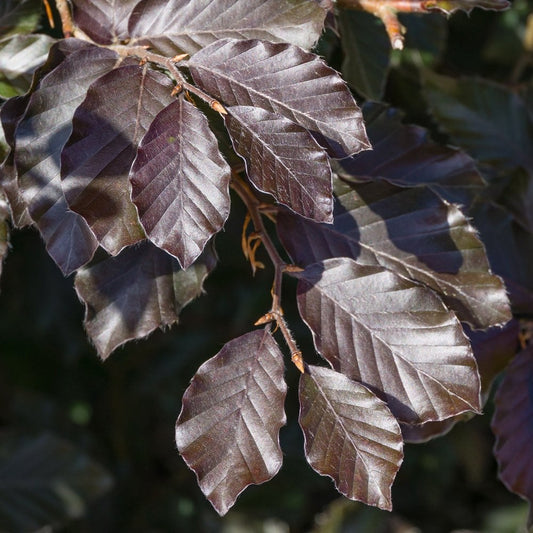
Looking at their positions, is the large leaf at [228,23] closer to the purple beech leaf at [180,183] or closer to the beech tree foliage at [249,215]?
the beech tree foliage at [249,215]

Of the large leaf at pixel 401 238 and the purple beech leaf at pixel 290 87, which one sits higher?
the purple beech leaf at pixel 290 87

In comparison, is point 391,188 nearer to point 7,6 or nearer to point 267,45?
Result: point 267,45

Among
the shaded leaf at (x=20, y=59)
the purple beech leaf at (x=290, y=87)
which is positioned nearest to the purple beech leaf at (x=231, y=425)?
the purple beech leaf at (x=290, y=87)

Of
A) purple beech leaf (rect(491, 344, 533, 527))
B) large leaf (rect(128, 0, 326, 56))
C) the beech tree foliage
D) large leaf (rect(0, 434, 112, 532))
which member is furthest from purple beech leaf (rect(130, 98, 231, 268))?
large leaf (rect(0, 434, 112, 532))

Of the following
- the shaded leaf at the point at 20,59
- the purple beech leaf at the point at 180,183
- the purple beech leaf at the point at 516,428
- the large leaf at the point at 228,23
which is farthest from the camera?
the purple beech leaf at the point at 516,428

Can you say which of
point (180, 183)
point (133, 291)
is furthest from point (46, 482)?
point (180, 183)

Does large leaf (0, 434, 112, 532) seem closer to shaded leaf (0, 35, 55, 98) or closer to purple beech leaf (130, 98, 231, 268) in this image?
shaded leaf (0, 35, 55, 98)
